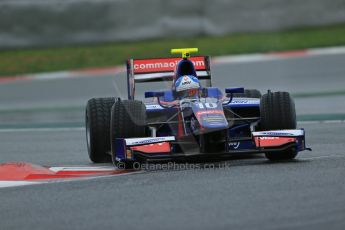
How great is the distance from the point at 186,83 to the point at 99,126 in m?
0.98

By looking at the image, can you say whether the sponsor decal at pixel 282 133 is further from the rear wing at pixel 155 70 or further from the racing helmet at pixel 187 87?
the rear wing at pixel 155 70

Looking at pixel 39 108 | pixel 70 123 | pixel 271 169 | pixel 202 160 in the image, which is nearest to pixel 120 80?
pixel 39 108

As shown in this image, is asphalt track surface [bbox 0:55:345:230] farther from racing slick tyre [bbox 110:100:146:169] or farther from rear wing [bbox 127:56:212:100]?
rear wing [bbox 127:56:212:100]

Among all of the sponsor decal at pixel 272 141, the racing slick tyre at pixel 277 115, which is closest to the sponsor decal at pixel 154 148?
the sponsor decal at pixel 272 141

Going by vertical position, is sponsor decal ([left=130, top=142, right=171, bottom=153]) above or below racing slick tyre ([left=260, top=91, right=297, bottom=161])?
below

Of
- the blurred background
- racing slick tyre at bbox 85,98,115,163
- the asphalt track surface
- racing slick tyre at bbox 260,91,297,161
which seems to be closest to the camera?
the asphalt track surface

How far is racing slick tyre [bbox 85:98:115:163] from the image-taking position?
9.89 m

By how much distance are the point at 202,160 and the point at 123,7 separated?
9711 mm

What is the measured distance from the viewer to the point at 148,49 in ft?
62.4

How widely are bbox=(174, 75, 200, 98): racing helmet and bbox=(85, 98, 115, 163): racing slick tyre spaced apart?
0.69m

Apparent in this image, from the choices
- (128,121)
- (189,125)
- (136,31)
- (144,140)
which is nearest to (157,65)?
(189,125)

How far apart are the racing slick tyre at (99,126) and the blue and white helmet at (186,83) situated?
699 mm

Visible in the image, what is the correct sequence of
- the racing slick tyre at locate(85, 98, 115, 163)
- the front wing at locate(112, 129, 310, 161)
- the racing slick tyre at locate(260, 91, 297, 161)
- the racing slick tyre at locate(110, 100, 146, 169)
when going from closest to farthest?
1. the front wing at locate(112, 129, 310, 161)
2. the racing slick tyre at locate(110, 100, 146, 169)
3. the racing slick tyre at locate(260, 91, 297, 161)
4. the racing slick tyre at locate(85, 98, 115, 163)

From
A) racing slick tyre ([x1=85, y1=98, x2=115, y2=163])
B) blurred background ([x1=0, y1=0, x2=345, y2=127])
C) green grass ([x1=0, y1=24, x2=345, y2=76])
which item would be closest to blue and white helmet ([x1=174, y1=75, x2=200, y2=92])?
racing slick tyre ([x1=85, y1=98, x2=115, y2=163])
